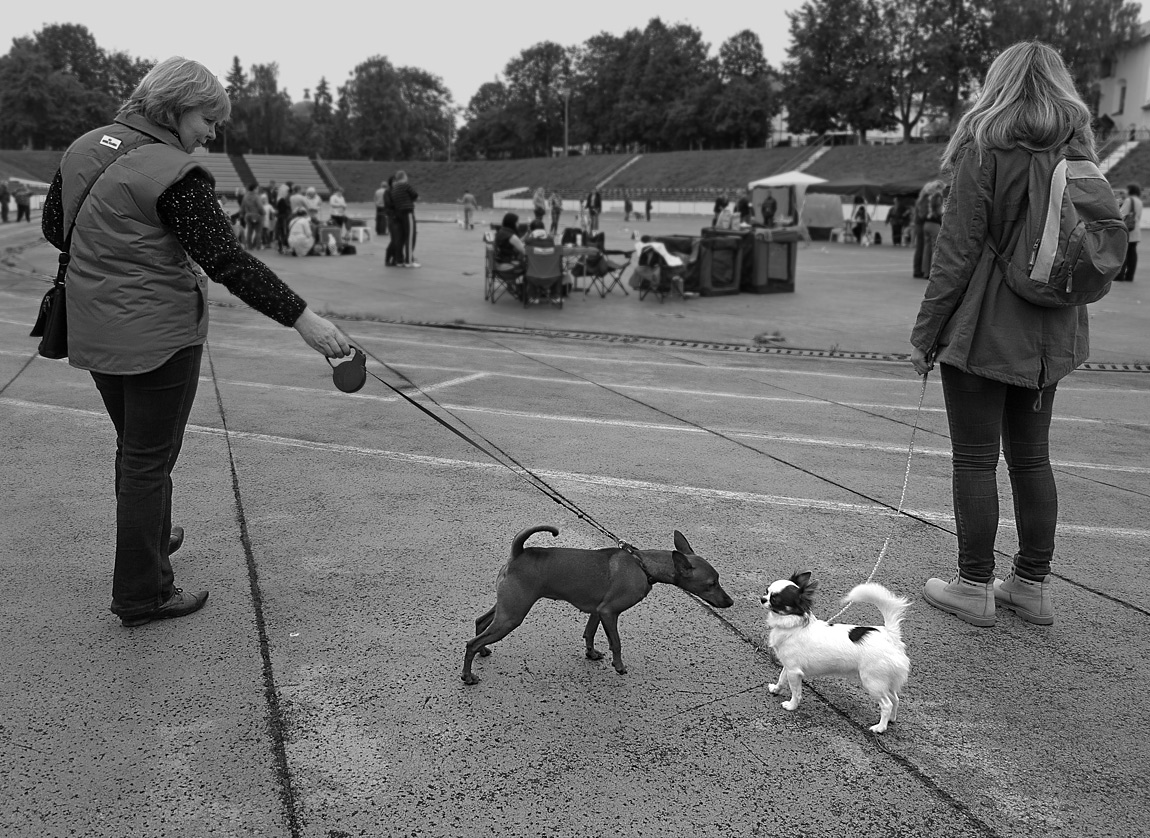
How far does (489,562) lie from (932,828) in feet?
7.40

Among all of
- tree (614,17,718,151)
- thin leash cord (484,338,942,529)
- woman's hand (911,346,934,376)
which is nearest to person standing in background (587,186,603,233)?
thin leash cord (484,338,942,529)

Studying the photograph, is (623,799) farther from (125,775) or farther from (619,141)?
(619,141)

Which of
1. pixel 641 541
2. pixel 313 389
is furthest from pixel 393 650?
pixel 313 389

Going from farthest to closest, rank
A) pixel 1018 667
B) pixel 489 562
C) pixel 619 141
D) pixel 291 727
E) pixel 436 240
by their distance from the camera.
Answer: pixel 619 141
pixel 436 240
pixel 489 562
pixel 1018 667
pixel 291 727

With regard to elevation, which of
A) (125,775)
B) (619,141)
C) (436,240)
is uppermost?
(619,141)

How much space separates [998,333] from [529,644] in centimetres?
205

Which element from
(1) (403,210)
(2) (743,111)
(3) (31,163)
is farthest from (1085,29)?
(3) (31,163)

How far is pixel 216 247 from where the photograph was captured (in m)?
3.33

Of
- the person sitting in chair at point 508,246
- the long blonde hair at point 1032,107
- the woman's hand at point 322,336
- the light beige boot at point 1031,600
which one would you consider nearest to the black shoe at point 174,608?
the woman's hand at point 322,336

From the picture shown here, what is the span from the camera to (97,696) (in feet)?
10.4

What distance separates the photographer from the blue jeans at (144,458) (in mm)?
3475

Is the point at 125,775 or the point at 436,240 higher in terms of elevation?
the point at 436,240

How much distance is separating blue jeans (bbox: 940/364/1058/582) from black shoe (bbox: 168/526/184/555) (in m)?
3.24

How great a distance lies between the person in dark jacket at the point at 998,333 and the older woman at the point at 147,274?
223cm
